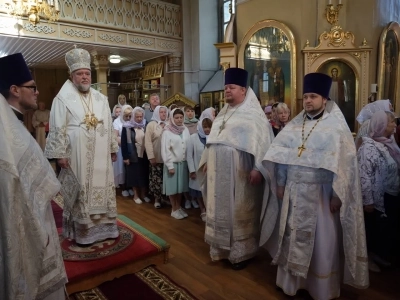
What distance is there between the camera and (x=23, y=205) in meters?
1.63

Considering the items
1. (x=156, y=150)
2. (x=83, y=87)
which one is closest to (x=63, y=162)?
(x=83, y=87)

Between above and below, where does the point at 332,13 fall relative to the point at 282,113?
above

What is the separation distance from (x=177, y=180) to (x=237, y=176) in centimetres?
186

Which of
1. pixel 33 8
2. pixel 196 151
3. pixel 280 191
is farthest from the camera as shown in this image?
pixel 33 8

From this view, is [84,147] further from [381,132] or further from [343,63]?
[343,63]

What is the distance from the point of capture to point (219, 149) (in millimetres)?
3367

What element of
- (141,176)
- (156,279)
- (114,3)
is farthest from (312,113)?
(114,3)

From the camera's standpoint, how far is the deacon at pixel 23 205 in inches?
61.8

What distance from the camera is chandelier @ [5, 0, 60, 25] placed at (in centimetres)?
726

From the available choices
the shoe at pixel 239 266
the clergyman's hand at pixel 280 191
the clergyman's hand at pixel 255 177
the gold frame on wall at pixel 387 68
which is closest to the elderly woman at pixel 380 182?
the clergyman's hand at pixel 280 191

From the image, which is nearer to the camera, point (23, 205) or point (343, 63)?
point (23, 205)

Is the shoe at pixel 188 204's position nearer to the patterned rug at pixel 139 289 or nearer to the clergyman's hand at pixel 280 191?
the patterned rug at pixel 139 289

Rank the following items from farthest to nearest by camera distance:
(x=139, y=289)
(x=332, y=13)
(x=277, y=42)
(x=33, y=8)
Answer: (x=33, y=8), (x=277, y=42), (x=332, y=13), (x=139, y=289)

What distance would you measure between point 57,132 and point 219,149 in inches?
62.9
